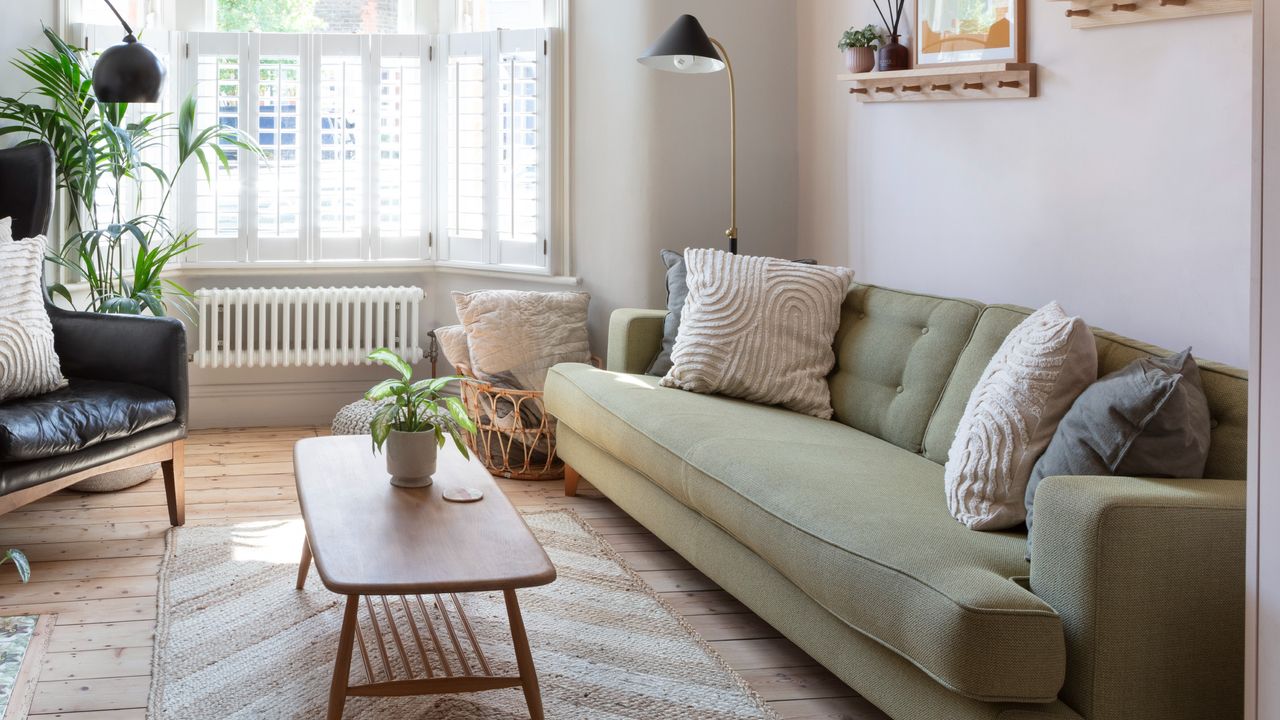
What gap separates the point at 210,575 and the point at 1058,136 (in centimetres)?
256

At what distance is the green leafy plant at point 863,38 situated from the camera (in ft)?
13.1

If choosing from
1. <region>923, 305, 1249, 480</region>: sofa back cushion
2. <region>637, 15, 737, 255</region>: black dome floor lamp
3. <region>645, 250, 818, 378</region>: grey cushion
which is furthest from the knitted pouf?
<region>923, 305, 1249, 480</region>: sofa back cushion

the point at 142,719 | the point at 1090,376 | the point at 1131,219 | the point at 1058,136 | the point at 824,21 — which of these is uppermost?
the point at 824,21

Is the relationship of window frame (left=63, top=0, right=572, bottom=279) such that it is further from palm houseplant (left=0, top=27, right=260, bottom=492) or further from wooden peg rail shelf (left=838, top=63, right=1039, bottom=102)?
wooden peg rail shelf (left=838, top=63, right=1039, bottom=102)

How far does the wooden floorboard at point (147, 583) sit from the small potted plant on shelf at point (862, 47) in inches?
66.9

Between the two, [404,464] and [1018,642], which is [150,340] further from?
[1018,642]

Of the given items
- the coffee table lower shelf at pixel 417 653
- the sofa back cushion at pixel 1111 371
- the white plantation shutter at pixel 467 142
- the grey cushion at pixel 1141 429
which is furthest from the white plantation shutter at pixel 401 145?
the grey cushion at pixel 1141 429

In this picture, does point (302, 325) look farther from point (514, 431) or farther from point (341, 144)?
point (514, 431)

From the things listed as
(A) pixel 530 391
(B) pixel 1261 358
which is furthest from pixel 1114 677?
(A) pixel 530 391

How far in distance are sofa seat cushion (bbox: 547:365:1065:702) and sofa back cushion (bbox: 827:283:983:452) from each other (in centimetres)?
8

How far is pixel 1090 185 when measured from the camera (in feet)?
10.0

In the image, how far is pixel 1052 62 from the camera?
3195 mm

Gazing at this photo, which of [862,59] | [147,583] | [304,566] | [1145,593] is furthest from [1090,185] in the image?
[147,583]

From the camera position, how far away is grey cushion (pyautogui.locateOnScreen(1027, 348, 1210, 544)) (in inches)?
84.6
